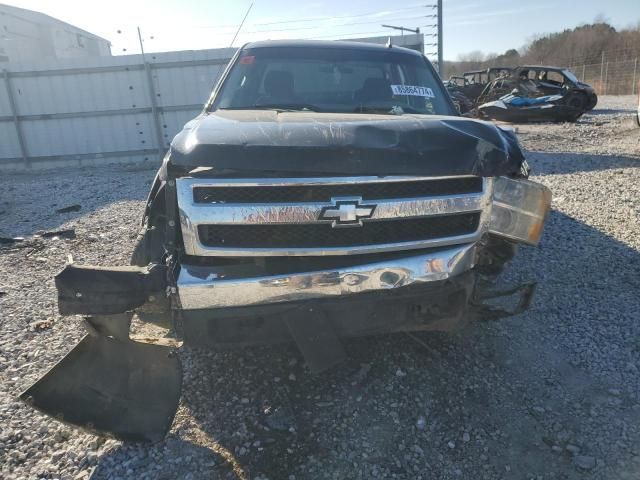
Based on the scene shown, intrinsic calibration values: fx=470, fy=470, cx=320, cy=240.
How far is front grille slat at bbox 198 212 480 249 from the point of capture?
2307 millimetres

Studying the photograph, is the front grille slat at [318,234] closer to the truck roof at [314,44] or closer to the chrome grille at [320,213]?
the chrome grille at [320,213]

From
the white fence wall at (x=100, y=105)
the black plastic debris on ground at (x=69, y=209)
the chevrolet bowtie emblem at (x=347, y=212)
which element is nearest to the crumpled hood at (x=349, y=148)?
the chevrolet bowtie emblem at (x=347, y=212)

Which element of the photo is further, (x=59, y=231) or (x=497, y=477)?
(x=59, y=231)

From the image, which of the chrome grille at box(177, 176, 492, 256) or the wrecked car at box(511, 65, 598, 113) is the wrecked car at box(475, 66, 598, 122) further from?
the chrome grille at box(177, 176, 492, 256)

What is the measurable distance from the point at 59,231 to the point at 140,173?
5.37 m

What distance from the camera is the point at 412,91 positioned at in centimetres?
373

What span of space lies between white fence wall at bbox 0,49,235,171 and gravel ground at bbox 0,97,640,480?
29.4 feet

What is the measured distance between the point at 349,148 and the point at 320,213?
347mm

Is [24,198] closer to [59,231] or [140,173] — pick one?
[140,173]

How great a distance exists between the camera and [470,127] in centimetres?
260

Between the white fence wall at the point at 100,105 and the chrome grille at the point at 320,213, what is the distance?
1073 cm

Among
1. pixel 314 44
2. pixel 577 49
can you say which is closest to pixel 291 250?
pixel 314 44

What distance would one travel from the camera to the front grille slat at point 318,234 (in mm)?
2307

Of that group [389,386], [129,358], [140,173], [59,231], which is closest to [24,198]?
[140,173]
